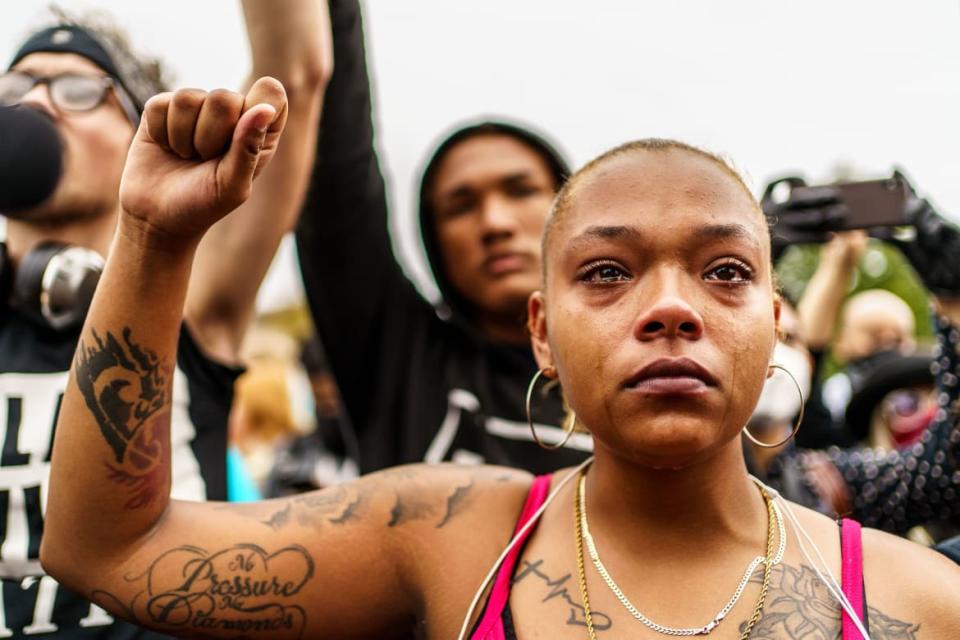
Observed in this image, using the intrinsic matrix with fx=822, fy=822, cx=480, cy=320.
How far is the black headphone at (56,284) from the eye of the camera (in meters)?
1.89

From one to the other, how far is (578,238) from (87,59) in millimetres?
1390

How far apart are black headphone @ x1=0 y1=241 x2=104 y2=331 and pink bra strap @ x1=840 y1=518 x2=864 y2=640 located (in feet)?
5.65

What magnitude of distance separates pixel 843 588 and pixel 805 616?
99 mm

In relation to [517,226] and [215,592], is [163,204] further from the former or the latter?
[517,226]

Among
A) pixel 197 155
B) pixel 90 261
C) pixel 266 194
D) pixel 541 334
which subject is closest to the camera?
pixel 197 155

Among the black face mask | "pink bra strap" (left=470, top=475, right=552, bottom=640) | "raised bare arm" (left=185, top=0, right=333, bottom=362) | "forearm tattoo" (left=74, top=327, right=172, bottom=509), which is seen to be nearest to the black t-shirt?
"raised bare arm" (left=185, top=0, right=333, bottom=362)

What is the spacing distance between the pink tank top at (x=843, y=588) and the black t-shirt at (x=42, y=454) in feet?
2.68

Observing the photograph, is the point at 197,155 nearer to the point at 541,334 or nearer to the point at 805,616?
the point at 541,334

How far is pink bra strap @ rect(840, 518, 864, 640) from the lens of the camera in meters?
1.45

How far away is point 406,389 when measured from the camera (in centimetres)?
271

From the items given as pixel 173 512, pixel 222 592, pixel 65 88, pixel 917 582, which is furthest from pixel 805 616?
pixel 65 88

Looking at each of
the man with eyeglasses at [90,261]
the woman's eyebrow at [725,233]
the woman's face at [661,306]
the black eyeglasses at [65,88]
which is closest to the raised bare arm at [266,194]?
the man with eyeglasses at [90,261]

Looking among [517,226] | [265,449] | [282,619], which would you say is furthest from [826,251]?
[265,449]

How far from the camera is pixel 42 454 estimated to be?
72.8 inches
